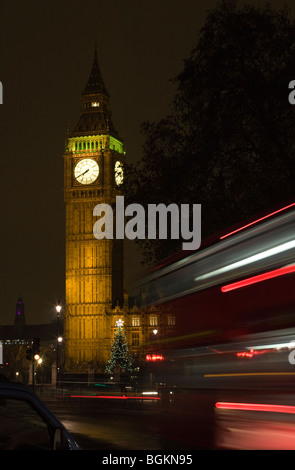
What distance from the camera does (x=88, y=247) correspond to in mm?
110875

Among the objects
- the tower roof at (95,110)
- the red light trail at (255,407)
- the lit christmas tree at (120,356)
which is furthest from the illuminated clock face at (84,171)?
the red light trail at (255,407)

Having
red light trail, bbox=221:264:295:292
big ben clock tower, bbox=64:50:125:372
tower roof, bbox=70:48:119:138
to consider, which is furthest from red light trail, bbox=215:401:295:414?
tower roof, bbox=70:48:119:138

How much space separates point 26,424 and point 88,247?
106m

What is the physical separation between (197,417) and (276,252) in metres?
3.68

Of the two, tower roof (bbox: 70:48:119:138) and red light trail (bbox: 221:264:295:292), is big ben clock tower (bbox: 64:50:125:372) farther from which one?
red light trail (bbox: 221:264:295:292)

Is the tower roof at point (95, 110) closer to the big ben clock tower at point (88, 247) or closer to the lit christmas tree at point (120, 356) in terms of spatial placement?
the big ben clock tower at point (88, 247)

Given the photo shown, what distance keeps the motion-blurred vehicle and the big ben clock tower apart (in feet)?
338

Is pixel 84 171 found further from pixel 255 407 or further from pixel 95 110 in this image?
pixel 255 407

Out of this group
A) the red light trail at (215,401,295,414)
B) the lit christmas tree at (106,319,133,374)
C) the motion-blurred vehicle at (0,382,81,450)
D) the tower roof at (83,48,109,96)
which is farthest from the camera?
the tower roof at (83,48,109,96)

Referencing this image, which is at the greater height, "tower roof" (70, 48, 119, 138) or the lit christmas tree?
"tower roof" (70, 48, 119, 138)

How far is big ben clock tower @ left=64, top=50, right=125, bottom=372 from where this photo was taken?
108250 millimetres

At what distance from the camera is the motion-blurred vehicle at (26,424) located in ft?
17.2

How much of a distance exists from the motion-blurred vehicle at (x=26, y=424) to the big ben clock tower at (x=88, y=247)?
102972 mm
